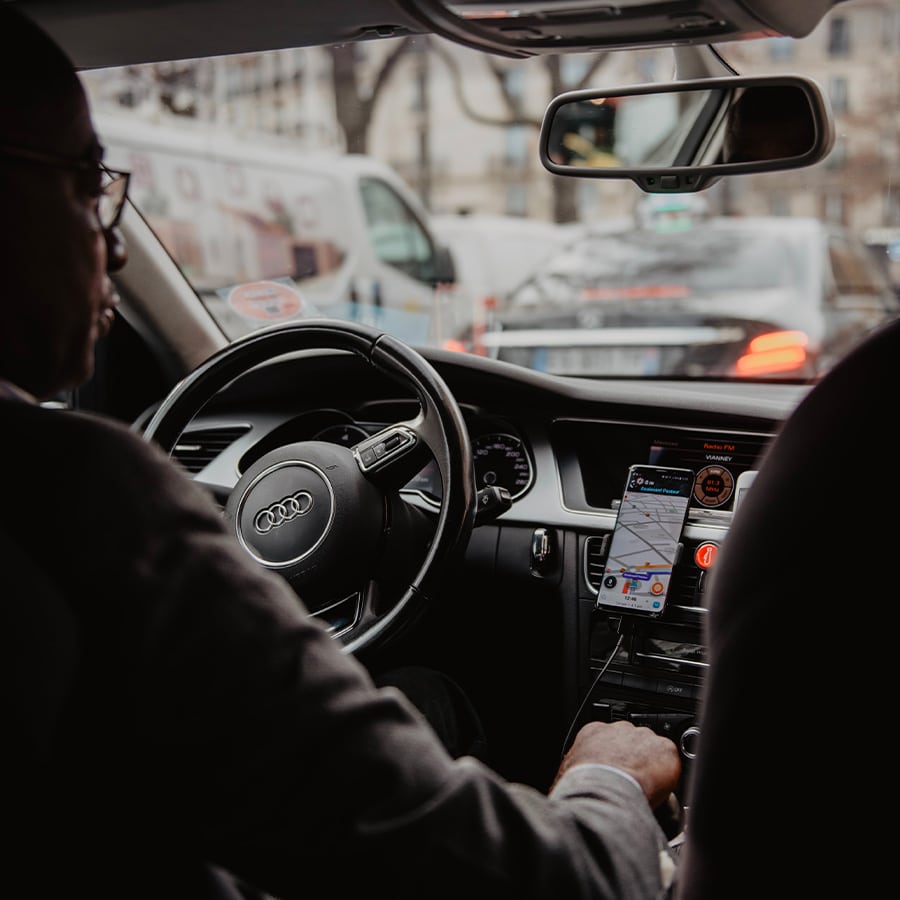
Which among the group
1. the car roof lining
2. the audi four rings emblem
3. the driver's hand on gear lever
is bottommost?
the driver's hand on gear lever

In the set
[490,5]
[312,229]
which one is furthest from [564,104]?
[312,229]

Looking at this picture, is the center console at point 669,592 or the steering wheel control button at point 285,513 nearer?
the steering wheel control button at point 285,513

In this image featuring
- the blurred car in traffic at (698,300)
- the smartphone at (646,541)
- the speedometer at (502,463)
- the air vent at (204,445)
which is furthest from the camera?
the blurred car in traffic at (698,300)

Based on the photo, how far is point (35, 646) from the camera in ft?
3.21

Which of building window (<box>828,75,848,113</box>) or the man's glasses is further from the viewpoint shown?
building window (<box>828,75,848,113</box>)

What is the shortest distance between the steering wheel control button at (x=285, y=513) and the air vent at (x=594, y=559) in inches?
25.4

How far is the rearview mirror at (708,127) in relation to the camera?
2.25m

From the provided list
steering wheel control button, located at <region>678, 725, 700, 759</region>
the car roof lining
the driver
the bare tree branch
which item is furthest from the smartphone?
the bare tree branch

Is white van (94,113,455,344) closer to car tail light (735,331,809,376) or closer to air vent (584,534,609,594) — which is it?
car tail light (735,331,809,376)

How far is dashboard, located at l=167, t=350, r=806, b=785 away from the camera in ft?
8.27

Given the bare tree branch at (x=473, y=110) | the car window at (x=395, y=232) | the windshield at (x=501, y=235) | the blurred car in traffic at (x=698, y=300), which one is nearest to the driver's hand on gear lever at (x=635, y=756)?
the windshield at (x=501, y=235)

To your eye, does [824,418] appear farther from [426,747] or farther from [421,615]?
[421,615]

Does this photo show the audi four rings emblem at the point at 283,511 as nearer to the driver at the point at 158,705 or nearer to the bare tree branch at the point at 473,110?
the driver at the point at 158,705

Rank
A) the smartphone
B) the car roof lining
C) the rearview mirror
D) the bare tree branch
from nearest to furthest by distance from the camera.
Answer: the car roof lining < the rearview mirror < the smartphone < the bare tree branch
